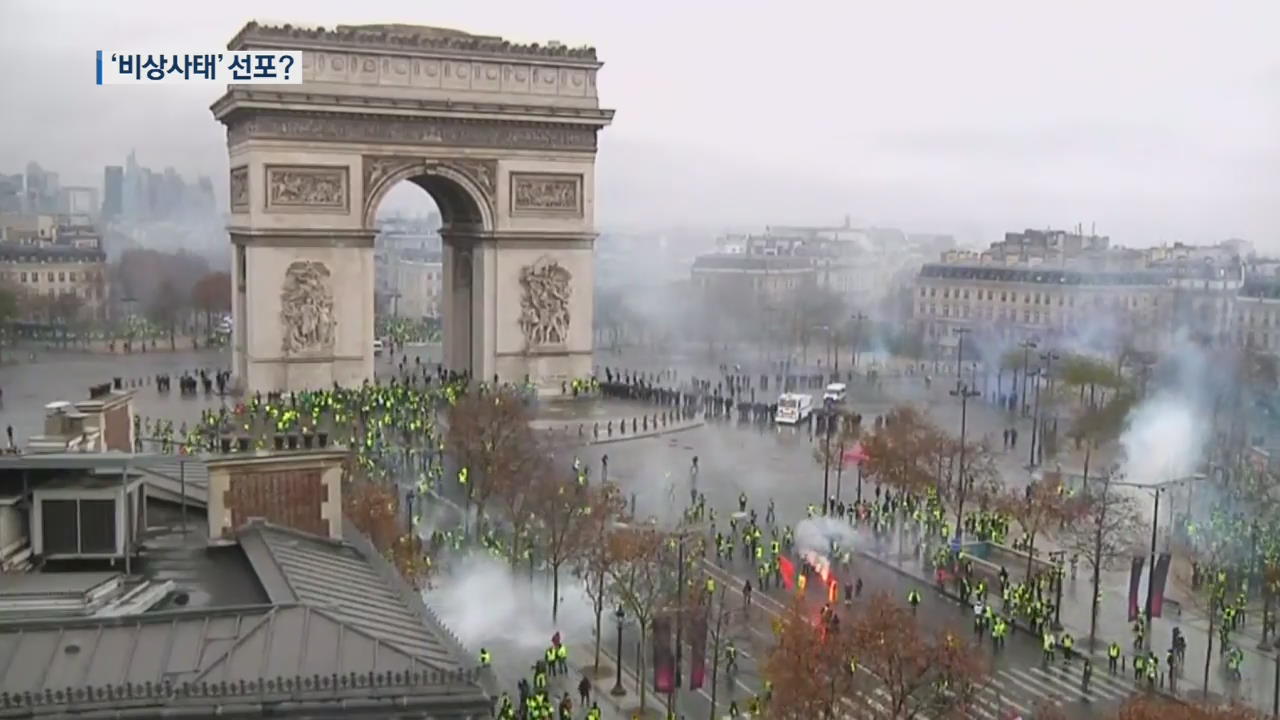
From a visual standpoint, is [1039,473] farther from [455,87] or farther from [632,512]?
[455,87]

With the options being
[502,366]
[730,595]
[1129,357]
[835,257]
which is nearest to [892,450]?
[730,595]

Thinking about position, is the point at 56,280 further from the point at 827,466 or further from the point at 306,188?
the point at 827,466

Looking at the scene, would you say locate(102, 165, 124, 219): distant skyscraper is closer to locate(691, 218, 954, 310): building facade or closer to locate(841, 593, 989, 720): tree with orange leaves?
locate(691, 218, 954, 310): building facade

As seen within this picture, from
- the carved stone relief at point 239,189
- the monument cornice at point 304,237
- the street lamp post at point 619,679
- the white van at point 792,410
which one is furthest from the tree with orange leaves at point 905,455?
the carved stone relief at point 239,189

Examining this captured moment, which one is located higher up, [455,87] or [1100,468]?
[455,87]

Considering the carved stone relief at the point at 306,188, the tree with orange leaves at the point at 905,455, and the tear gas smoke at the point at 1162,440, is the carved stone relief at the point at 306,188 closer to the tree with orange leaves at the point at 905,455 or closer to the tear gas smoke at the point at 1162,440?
the tree with orange leaves at the point at 905,455

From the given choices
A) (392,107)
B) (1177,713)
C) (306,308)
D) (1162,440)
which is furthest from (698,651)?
(392,107)

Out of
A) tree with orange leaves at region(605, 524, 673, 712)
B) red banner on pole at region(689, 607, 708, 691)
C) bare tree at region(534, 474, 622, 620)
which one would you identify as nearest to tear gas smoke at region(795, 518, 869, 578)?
bare tree at region(534, 474, 622, 620)
